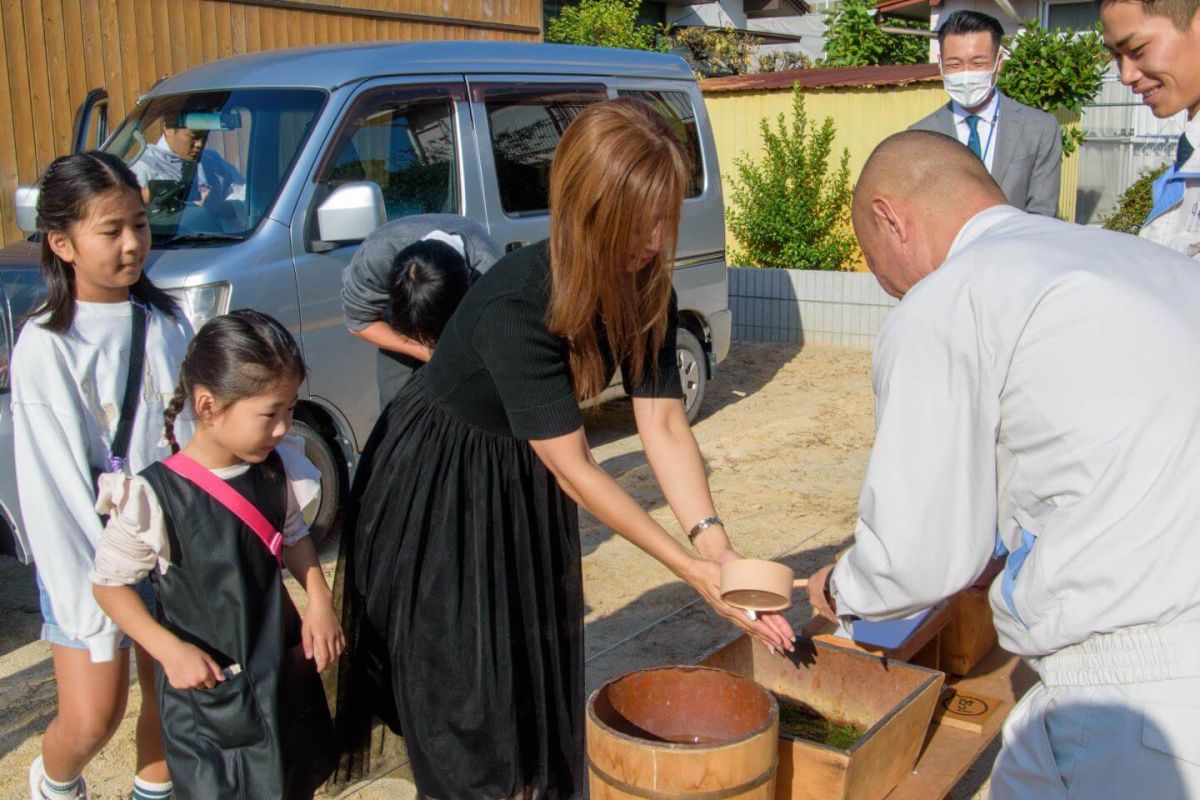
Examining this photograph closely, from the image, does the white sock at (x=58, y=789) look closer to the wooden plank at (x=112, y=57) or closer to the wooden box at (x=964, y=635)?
the wooden box at (x=964, y=635)

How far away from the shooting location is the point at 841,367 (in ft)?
31.1

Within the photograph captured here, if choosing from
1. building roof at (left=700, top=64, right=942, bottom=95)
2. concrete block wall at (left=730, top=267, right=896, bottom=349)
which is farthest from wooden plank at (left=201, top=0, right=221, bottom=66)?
building roof at (left=700, top=64, right=942, bottom=95)

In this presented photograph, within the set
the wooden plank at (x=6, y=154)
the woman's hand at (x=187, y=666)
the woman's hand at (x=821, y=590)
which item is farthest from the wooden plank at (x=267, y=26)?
the woman's hand at (x=821, y=590)

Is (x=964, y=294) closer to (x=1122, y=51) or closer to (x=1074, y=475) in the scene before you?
(x=1074, y=475)

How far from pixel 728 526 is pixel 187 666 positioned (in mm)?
3695

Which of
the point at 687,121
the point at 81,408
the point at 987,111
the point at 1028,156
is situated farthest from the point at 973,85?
the point at 81,408

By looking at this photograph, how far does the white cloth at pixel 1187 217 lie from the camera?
9.90 feet

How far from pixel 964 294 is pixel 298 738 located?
65.2 inches

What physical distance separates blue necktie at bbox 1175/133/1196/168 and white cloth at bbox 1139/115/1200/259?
28 mm

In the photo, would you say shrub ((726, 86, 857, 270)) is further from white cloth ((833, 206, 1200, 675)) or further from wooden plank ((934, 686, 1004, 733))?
white cloth ((833, 206, 1200, 675))

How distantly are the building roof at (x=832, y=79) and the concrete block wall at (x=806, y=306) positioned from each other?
2282 mm

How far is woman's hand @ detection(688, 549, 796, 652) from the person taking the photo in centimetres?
249

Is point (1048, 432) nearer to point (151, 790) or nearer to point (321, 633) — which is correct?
point (321, 633)

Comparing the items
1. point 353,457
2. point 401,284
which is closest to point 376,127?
point 353,457
